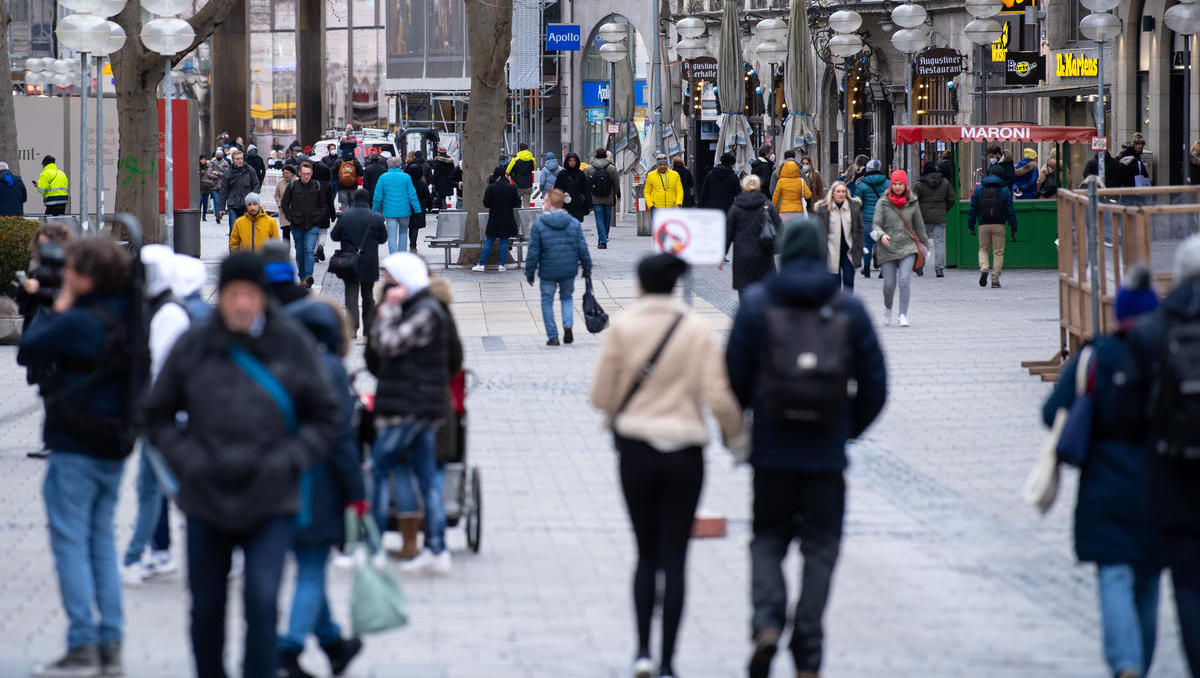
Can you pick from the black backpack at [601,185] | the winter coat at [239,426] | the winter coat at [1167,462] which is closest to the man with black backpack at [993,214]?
the black backpack at [601,185]

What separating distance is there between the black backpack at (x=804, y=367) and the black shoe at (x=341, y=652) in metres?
1.71

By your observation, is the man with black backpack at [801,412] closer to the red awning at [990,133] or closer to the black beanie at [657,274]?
the black beanie at [657,274]

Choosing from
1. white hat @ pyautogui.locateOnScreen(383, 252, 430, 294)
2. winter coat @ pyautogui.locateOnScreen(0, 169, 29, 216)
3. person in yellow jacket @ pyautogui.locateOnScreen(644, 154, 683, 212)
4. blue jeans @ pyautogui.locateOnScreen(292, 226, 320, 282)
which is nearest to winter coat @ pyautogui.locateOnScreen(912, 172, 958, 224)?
person in yellow jacket @ pyautogui.locateOnScreen(644, 154, 683, 212)

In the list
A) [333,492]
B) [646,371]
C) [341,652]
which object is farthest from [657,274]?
[341,652]

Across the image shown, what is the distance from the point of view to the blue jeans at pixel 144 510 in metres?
8.09

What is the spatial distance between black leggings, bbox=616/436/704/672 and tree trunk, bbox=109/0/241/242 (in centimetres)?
1894

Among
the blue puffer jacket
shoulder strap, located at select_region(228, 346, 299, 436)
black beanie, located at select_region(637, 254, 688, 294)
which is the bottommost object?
shoulder strap, located at select_region(228, 346, 299, 436)

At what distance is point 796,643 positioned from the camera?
629cm

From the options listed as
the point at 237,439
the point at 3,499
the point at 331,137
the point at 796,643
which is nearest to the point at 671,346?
the point at 796,643

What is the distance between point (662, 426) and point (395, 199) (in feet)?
62.2

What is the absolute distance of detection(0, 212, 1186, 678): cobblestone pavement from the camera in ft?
22.6

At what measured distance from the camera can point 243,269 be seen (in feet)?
17.6

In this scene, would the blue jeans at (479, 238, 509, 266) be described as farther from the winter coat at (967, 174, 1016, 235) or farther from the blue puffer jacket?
the blue puffer jacket

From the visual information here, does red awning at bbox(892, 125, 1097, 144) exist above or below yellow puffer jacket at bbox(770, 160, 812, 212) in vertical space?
above
